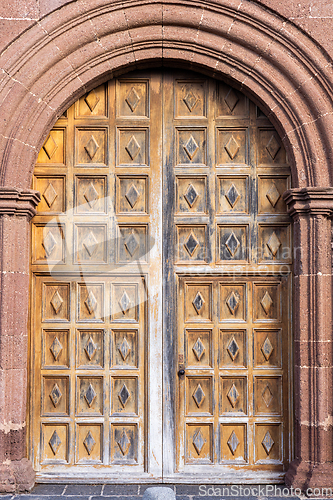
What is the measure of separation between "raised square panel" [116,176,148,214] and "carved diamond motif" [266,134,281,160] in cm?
127

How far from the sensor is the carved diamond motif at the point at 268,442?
4359 mm

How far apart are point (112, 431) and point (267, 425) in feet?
4.94

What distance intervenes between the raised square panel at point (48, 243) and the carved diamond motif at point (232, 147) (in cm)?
181

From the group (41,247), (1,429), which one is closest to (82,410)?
(1,429)

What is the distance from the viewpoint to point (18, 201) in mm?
4148

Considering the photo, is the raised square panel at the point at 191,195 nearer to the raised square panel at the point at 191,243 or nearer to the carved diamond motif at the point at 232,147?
the raised square panel at the point at 191,243

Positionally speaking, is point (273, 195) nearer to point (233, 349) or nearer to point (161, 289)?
point (161, 289)

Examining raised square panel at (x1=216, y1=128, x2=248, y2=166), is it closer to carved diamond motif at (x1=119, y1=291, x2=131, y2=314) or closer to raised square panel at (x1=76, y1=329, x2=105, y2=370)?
carved diamond motif at (x1=119, y1=291, x2=131, y2=314)

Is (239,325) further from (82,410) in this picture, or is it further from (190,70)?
(190,70)

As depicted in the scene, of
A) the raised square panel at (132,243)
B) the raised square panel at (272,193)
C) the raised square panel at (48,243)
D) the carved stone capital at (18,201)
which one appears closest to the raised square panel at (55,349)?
the raised square panel at (48,243)

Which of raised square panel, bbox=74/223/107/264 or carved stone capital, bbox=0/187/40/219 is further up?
carved stone capital, bbox=0/187/40/219

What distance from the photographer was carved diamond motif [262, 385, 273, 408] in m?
4.39

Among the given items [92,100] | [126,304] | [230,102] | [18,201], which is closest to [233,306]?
[126,304]

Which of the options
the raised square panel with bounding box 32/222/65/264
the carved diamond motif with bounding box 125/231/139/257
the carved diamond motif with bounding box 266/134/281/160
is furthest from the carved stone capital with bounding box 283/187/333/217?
the raised square panel with bounding box 32/222/65/264
